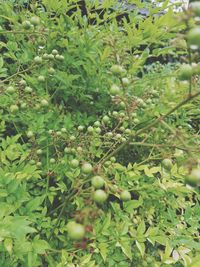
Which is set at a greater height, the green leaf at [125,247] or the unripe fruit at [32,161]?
the unripe fruit at [32,161]

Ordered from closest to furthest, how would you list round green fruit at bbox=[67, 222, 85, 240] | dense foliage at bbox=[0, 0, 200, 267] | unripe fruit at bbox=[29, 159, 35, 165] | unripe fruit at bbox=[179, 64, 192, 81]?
round green fruit at bbox=[67, 222, 85, 240] < unripe fruit at bbox=[179, 64, 192, 81] < dense foliage at bbox=[0, 0, 200, 267] < unripe fruit at bbox=[29, 159, 35, 165]

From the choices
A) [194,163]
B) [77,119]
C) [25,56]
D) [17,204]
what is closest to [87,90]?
[77,119]

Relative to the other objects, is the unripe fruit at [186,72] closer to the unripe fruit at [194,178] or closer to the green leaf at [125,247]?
the unripe fruit at [194,178]

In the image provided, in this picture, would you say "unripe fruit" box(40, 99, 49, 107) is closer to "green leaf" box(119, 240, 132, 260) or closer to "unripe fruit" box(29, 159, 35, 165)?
"unripe fruit" box(29, 159, 35, 165)

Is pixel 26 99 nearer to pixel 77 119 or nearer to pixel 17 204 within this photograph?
pixel 77 119

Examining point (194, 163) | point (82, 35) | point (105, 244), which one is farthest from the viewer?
point (82, 35)

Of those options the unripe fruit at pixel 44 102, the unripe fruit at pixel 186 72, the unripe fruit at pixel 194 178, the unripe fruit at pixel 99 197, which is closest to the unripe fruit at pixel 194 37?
the unripe fruit at pixel 186 72

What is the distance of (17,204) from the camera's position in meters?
1.52

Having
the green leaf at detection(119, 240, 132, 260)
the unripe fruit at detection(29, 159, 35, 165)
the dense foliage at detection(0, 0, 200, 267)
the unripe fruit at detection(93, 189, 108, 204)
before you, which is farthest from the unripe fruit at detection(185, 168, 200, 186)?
the unripe fruit at detection(29, 159, 35, 165)

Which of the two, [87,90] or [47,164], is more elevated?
[87,90]

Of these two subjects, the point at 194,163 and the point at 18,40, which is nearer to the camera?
the point at 194,163

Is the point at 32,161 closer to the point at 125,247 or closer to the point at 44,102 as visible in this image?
the point at 44,102

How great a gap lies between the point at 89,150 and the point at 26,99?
0.40 metres

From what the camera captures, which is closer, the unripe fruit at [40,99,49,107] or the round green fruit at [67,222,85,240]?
the round green fruit at [67,222,85,240]
